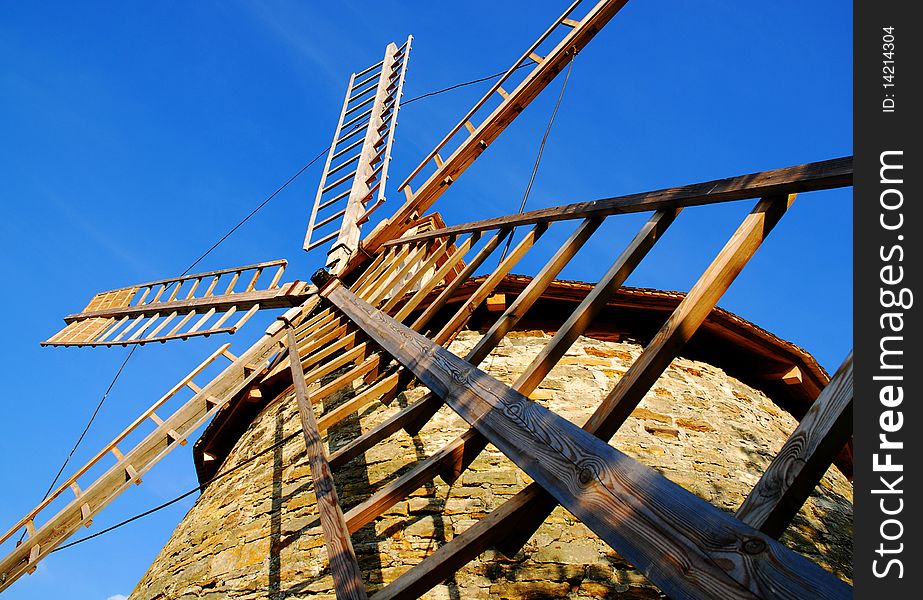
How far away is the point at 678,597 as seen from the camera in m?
1.38

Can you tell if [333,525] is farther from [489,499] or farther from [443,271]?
[443,271]

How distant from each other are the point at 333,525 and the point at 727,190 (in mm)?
1707

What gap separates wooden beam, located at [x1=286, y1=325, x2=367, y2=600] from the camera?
213cm

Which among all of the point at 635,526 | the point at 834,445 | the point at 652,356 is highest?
the point at 652,356

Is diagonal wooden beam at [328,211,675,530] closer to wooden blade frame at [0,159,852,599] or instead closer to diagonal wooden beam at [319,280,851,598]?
wooden blade frame at [0,159,852,599]

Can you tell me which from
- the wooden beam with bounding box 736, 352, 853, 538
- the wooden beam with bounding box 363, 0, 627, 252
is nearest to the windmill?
the wooden beam with bounding box 736, 352, 853, 538

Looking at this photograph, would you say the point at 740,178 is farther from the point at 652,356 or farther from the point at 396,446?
the point at 396,446

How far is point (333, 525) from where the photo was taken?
2.42 meters

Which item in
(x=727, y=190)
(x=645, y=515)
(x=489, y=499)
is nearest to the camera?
(x=645, y=515)

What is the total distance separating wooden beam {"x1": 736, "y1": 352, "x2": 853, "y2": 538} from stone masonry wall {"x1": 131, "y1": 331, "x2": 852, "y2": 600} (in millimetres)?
2014

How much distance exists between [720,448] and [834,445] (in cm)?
309

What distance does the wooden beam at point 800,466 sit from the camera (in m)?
1.40

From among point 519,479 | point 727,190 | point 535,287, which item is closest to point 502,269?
point 535,287
